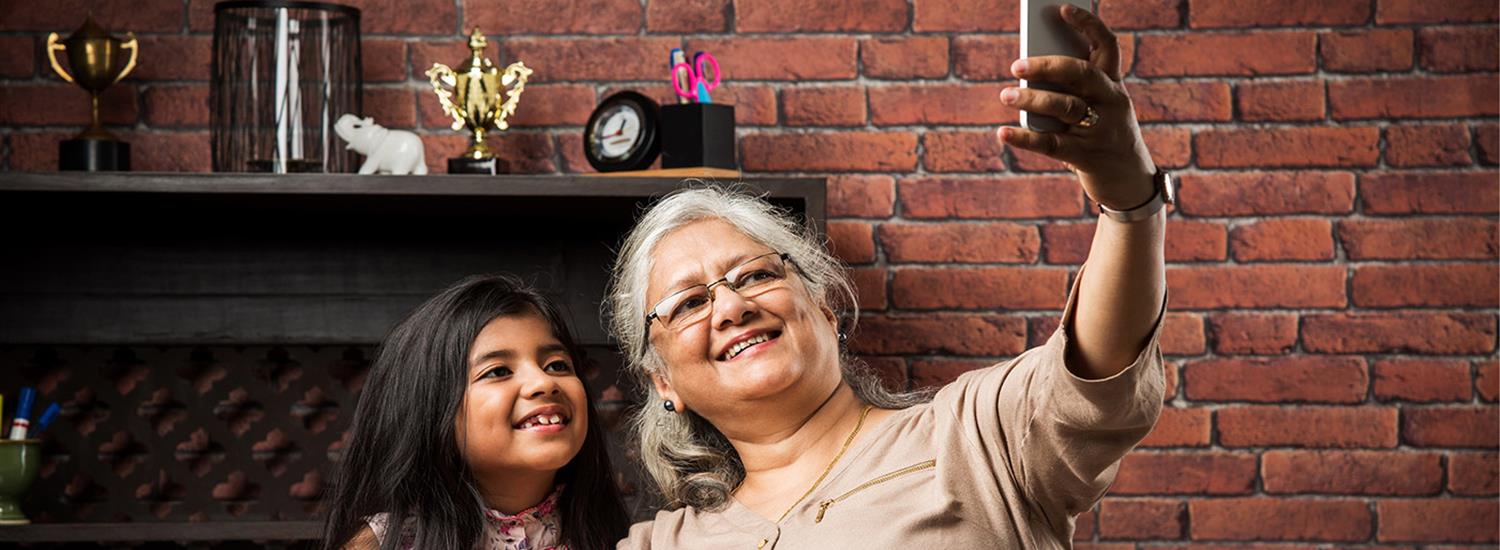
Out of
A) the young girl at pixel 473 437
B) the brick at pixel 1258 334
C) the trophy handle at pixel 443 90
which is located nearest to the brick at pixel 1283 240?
the brick at pixel 1258 334

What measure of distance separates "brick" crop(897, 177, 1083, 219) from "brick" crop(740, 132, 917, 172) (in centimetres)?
5

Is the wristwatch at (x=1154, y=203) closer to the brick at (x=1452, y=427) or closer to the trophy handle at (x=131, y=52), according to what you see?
the brick at (x=1452, y=427)

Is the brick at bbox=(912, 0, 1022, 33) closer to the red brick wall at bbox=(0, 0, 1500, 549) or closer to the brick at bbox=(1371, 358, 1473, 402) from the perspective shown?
the red brick wall at bbox=(0, 0, 1500, 549)

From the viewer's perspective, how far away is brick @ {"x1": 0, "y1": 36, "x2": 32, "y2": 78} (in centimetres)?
278

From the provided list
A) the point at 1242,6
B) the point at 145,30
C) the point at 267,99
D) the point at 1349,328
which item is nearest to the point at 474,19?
the point at 267,99

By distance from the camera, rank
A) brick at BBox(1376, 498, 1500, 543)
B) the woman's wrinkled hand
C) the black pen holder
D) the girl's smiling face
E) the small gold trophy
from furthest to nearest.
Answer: brick at BBox(1376, 498, 1500, 543) → the small gold trophy → the black pen holder → the girl's smiling face → the woman's wrinkled hand

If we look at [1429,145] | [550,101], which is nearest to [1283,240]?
[1429,145]

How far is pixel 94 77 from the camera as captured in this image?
103 inches

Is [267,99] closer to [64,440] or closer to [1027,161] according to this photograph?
[64,440]

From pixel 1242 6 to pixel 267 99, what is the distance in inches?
72.5

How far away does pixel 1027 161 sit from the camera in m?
2.80

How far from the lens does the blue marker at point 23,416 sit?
2.63 m

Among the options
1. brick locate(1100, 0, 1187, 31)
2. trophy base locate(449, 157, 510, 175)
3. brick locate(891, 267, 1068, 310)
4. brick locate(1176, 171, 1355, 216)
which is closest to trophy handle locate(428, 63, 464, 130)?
trophy base locate(449, 157, 510, 175)

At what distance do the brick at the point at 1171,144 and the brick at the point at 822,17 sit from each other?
1.73ft
